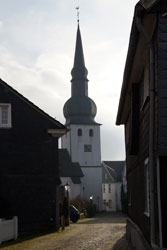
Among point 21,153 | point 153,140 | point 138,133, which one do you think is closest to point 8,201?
point 21,153

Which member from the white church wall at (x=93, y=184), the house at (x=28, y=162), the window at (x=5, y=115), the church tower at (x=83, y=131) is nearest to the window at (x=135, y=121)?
the house at (x=28, y=162)

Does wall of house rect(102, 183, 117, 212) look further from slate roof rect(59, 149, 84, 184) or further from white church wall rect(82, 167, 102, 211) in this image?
slate roof rect(59, 149, 84, 184)

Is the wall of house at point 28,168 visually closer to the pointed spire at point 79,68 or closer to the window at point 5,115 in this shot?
the window at point 5,115

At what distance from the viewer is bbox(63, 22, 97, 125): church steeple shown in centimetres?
7331

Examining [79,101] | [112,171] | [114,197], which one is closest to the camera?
[79,101]

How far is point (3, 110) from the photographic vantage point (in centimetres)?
2092

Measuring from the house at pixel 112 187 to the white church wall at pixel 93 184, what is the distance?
9367 millimetres

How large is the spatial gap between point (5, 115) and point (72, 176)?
46.6 meters

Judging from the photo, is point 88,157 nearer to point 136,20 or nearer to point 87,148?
point 87,148

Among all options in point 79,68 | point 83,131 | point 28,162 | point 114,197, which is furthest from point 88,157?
point 28,162

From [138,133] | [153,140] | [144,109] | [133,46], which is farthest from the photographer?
[138,133]

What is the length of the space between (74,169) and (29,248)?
5333cm

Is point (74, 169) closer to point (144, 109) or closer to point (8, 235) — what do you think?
point (8, 235)

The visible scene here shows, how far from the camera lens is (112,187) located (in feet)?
266
